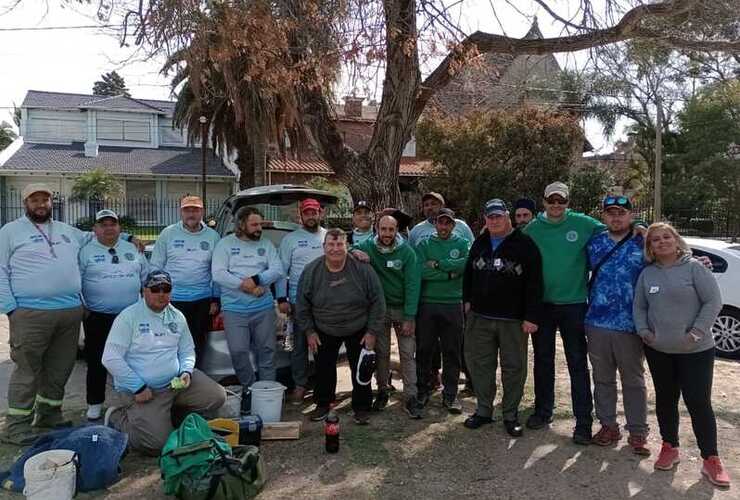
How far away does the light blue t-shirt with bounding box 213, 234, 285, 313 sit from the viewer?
217 inches

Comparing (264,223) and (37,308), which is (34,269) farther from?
(264,223)

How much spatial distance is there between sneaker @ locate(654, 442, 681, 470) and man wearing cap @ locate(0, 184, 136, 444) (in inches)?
179

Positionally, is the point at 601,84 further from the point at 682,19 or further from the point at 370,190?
the point at 370,190

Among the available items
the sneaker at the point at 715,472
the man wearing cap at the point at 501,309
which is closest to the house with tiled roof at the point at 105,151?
the man wearing cap at the point at 501,309

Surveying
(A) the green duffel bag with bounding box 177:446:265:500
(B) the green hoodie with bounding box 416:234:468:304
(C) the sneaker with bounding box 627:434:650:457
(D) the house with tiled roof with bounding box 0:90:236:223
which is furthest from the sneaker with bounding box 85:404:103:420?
(D) the house with tiled roof with bounding box 0:90:236:223

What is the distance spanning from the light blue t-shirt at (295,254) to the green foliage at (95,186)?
22.6 metres

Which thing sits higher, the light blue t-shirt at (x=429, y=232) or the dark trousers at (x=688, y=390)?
the light blue t-shirt at (x=429, y=232)

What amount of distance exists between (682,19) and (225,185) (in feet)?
86.9

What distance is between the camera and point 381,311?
5418mm

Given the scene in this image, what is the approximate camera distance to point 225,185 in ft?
106

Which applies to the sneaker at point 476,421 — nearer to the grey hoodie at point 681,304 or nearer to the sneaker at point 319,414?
the sneaker at point 319,414

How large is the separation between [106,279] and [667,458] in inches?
178

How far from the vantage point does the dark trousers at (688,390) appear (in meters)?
4.26

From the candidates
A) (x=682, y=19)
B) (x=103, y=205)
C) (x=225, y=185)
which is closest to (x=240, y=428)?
(x=682, y=19)
